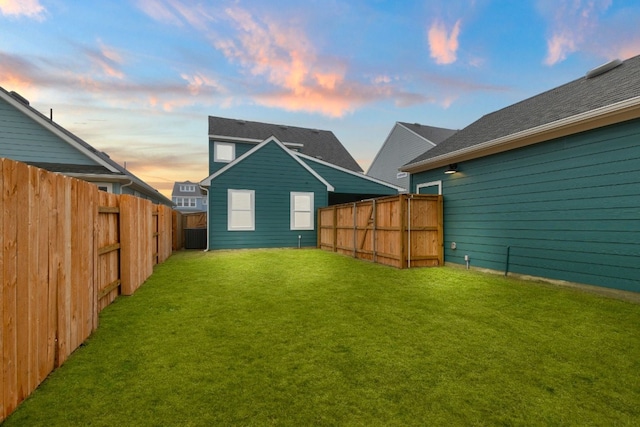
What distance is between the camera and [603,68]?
8.26 meters

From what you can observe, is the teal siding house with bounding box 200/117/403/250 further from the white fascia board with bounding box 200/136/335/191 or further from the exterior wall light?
the exterior wall light

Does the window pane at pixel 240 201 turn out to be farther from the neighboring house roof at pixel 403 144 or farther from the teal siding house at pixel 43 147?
the neighboring house roof at pixel 403 144

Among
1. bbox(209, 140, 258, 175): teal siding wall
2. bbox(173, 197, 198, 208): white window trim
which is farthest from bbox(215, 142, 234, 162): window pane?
bbox(173, 197, 198, 208): white window trim

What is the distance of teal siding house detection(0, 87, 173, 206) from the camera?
10.4 m

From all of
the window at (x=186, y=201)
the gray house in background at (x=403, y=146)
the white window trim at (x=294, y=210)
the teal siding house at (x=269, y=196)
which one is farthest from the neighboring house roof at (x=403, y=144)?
the window at (x=186, y=201)

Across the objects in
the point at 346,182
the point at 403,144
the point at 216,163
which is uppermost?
the point at 403,144

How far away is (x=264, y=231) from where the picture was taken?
13938 mm

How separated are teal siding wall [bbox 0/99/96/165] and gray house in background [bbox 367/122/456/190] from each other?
19.9 meters

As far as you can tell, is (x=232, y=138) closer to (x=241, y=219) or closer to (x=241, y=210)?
(x=241, y=210)

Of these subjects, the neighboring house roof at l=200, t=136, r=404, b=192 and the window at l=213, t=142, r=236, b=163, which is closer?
the neighboring house roof at l=200, t=136, r=404, b=192

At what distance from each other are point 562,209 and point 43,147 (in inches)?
656

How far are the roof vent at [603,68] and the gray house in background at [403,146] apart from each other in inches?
500

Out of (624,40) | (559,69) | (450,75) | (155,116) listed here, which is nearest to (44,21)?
(155,116)

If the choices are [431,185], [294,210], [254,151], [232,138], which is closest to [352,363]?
[431,185]
